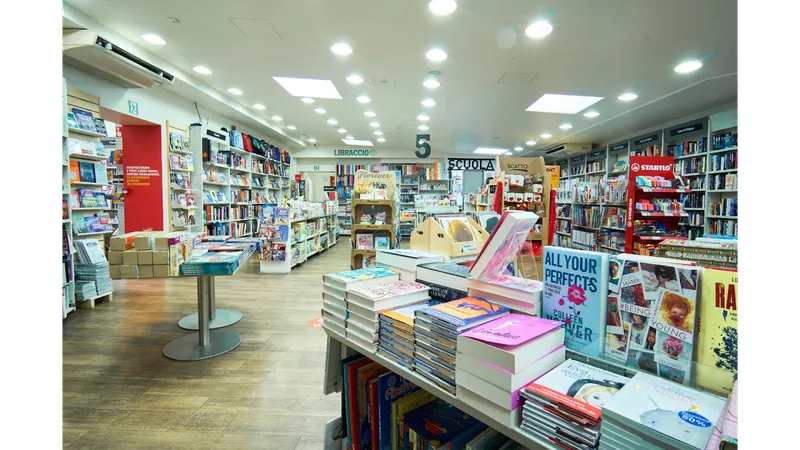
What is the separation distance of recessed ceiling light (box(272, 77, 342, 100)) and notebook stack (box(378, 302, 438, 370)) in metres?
5.21

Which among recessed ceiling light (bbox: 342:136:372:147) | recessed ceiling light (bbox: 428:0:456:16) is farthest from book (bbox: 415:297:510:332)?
recessed ceiling light (bbox: 342:136:372:147)

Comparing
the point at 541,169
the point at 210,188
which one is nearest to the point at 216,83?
the point at 210,188

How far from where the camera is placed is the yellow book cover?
84cm

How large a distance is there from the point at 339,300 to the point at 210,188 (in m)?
7.48

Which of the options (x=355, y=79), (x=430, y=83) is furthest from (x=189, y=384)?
(x=430, y=83)

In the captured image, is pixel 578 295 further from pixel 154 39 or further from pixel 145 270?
pixel 154 39

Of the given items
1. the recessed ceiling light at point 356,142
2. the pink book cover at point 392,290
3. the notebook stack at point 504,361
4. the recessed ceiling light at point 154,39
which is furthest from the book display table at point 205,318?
the recessed ceiling light at point 356,142

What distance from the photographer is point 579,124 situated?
8023mm

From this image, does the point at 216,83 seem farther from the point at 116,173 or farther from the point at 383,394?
the point at 383,394

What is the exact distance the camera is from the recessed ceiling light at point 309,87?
575 centimetres

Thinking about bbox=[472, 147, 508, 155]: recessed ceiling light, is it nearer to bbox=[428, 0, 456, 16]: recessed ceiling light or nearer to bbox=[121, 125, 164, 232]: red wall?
bbox=[428, 0, 456, 16]: recessed ceiling light

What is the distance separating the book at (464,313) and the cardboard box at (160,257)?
2.31m

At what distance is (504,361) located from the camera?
3.10 ft

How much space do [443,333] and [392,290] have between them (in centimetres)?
41
